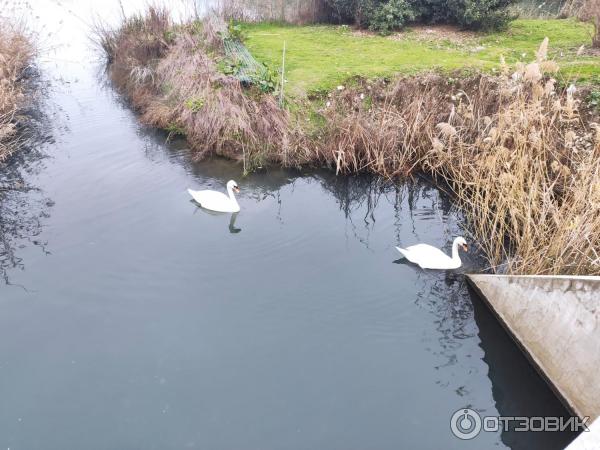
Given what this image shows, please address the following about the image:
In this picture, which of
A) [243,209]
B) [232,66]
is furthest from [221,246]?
[232,66]

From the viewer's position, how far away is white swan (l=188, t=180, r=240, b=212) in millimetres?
9859

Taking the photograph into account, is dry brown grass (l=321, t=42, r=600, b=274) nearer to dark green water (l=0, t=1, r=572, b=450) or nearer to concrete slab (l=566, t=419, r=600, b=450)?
dark green water (l=0, t=1, r=572, b=450)

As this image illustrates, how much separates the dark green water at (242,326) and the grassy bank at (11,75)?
2522 millimetres

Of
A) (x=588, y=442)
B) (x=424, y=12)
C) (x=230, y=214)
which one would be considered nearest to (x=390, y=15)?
(x=424, y=12)

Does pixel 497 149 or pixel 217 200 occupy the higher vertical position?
pixel 497 149

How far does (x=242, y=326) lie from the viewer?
717 centimetres

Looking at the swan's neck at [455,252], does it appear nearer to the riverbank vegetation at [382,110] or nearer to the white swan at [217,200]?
the riverbank vegetation at [382,110]

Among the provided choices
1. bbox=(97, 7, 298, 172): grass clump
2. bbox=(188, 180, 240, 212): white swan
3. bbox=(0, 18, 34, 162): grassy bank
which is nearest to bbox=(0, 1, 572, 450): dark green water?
bbox=(188, 180, 240, 212): white swan

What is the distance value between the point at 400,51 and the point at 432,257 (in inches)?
360

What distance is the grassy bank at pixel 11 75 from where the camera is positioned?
12404 millimetres

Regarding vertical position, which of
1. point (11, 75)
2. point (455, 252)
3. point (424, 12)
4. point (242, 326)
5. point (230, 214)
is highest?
point (424, 12)

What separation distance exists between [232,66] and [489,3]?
360 inches

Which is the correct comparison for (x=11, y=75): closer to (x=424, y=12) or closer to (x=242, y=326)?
(x=242, y=326)

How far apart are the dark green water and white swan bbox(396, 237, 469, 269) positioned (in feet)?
0.89
